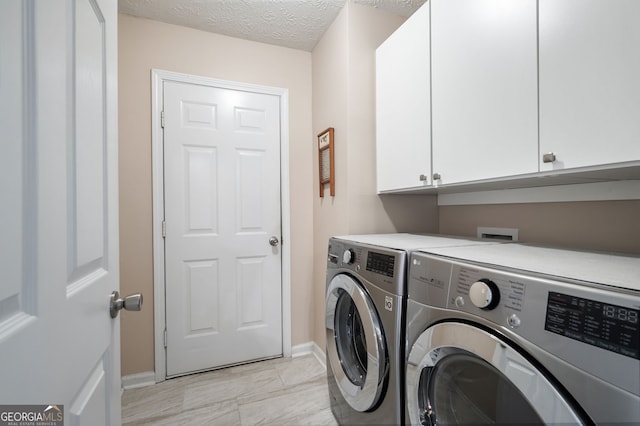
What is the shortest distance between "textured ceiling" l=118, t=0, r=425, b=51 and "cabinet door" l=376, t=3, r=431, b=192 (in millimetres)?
454

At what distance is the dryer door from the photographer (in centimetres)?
111

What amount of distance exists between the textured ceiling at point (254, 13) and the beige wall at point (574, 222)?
4.70ft

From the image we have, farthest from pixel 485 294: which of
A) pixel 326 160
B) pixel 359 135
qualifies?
pixel 326 160

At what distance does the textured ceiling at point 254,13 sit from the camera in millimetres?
1808

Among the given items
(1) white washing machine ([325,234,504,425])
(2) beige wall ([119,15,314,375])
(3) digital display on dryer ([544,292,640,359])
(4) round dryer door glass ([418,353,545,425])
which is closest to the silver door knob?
(1) white washing machine ([325,234,504,425])

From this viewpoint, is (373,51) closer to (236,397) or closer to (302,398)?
(302,398)

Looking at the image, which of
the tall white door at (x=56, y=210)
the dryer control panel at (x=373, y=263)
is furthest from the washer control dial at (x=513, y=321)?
the tall white door at (x=56, y=210)

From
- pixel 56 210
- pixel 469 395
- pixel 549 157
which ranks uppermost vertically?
pixel 549 157

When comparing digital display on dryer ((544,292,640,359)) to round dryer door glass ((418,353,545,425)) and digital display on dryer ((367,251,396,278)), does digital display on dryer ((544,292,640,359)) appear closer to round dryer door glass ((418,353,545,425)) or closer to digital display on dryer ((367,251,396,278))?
round dryer door glass ((418,353,545,425))

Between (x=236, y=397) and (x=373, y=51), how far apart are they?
2356mm

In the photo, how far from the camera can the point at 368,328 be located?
3.73 feet

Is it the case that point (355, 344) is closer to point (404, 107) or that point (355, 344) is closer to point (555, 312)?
point (555, 312)

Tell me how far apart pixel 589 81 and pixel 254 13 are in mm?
1860

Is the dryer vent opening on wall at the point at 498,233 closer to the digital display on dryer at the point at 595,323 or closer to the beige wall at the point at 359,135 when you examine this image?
the beige wall at the point at 359,135
